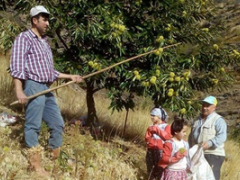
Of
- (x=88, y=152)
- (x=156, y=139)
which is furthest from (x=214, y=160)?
(x=88, y=152)

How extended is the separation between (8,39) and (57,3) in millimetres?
917

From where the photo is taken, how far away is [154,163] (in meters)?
5.84

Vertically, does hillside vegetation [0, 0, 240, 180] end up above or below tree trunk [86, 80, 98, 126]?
below

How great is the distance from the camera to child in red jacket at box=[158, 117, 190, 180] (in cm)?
508

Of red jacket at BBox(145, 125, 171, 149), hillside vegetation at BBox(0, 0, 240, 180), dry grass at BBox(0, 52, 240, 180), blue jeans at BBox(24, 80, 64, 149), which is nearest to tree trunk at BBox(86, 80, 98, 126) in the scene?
hillside vegetation at BBox(0, 0, 240, 180)

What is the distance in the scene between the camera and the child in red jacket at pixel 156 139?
5559 millimetres

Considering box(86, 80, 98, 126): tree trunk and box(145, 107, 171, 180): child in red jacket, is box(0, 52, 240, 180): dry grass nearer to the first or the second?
box(145, 107, 171, 180): child in red jacket

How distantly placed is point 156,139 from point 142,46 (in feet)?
5.24

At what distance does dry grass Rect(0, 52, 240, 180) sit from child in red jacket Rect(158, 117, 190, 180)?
2.17 ft

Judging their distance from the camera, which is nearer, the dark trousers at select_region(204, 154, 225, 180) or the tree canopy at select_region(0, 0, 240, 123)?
the dark trousers at select_region(204, 154, 225, 180)

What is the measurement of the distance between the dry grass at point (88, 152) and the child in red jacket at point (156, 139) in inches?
7.8

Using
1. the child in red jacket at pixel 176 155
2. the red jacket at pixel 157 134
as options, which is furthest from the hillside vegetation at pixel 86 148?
the child in red jacket at pixel 176 155

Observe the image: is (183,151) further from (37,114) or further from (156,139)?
(37,114)

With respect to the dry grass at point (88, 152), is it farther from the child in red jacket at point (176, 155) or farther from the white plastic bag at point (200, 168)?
the white plastic bag at point (200, 168)
